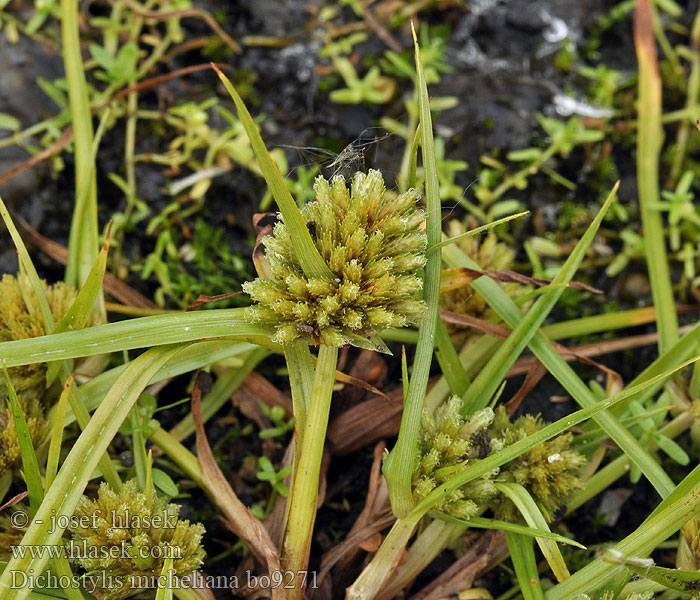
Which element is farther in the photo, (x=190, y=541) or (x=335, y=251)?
(x=190, y=541)

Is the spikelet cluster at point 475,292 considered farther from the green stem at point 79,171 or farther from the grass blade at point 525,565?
the green stem at point 79,171

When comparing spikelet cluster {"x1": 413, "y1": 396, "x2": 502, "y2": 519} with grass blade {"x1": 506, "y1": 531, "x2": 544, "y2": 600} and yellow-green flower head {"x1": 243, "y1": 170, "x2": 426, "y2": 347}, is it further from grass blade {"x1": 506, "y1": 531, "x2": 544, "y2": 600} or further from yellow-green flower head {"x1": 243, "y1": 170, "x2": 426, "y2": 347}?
yellow-green flower head {"x1": 243, "y1": 170, "x2": 426, "y2": 347}

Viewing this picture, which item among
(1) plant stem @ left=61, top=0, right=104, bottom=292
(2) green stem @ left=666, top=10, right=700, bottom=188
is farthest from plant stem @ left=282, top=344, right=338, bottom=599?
(2) green stem @ left=666, top=10, right=700, bottom=188

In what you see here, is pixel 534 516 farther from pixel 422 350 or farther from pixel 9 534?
pixel 9 534

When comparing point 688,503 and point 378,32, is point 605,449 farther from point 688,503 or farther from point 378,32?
point 378,32

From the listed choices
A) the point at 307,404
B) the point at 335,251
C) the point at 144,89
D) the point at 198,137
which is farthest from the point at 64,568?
the point at 144,89

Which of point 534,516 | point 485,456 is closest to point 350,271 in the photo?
point 485,456
